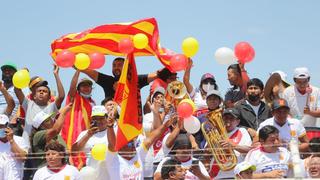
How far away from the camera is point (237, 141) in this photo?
10.2 m

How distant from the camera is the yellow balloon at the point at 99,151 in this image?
9430mm

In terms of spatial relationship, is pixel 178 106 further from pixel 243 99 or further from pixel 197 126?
pixel 243 99

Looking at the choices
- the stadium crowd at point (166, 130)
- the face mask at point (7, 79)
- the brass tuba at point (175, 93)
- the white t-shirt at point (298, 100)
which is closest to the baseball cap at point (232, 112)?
the stadium crowd at point (166, 130)

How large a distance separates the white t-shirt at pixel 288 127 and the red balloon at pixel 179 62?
1831 mm

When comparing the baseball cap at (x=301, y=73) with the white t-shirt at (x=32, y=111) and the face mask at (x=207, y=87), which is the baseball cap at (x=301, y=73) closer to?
the face mask at (x=207, y=87)

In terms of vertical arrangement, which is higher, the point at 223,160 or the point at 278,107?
the point at 278,107

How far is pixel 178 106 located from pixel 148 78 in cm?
187

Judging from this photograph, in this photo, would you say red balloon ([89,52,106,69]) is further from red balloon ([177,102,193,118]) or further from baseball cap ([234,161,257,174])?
baseball cap ([234,161,257,174])

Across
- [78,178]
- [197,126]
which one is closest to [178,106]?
[197,126]

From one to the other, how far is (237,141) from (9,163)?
3.16 metres

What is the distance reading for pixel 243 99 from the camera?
442 inches

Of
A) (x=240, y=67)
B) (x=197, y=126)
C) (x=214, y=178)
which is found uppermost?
(x=240, y=67)

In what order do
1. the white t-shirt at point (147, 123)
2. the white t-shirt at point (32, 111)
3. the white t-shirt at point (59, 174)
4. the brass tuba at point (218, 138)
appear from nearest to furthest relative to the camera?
the white t-shirt at point (59, 174)
the brass tuba at point (218, 138)
the white t-shirt at point (32, 111)
the white t-shirt at point (147, 123)

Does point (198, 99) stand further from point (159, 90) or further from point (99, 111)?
point (99, 111)
